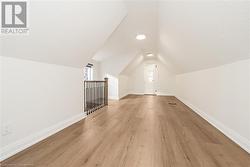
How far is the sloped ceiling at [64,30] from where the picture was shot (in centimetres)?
133

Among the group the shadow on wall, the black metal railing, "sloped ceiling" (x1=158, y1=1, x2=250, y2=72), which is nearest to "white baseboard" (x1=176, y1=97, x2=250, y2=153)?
"sloped ceiling" (x1=158, y1=1, x2=250, y2=72)

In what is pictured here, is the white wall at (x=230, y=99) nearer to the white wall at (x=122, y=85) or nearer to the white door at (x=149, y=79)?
the white wall at (x=122, y=85)

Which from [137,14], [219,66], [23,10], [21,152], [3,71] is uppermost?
[137,14]

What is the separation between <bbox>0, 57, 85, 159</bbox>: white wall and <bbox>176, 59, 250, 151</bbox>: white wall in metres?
2.69

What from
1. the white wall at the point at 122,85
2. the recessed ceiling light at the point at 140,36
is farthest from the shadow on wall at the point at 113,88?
the recessed ceiling light at the point at 140,36

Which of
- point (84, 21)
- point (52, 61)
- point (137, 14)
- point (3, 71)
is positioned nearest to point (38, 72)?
point (52, 61)

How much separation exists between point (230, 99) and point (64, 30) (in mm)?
2580

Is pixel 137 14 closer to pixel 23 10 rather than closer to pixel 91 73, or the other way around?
pixel 23 10

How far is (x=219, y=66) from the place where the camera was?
2.22 meters

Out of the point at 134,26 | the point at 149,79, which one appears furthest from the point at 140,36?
the point at 149,79

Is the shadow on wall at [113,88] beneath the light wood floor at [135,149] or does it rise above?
above

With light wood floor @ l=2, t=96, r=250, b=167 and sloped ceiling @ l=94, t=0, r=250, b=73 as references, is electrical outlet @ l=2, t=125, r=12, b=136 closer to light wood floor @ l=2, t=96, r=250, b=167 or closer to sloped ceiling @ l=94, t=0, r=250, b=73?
light wood floor @ l=2, t=96, r=250, b=167

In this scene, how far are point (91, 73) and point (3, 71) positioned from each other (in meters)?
4.95

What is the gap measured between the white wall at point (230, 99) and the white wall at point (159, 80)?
544 centimetres
